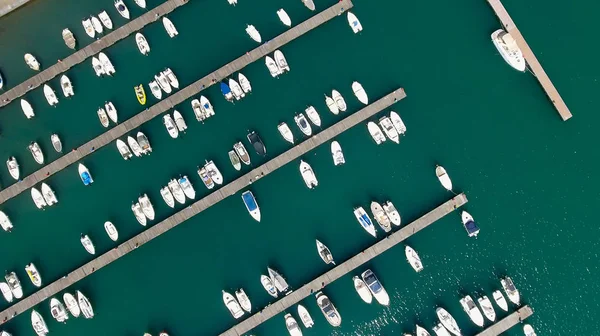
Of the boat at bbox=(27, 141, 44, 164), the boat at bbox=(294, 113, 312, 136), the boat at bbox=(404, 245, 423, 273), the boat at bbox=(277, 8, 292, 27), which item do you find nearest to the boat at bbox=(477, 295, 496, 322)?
the boat at bbox=(404, 245, 423, 273)

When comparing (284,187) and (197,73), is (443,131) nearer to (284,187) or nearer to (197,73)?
(284,187)

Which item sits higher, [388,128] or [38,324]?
[38,324]

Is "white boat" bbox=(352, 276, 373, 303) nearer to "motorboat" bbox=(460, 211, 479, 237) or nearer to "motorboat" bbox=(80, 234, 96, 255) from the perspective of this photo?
"motorboat" bbox=(460, 211, 479, 237)

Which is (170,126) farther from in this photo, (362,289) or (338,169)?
(362,289)

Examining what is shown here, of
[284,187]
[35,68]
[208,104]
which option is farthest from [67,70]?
[284,187]

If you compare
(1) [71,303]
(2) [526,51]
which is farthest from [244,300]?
(2) [526,51]

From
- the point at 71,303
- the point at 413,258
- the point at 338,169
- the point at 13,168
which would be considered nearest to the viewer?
the point at 13,168
